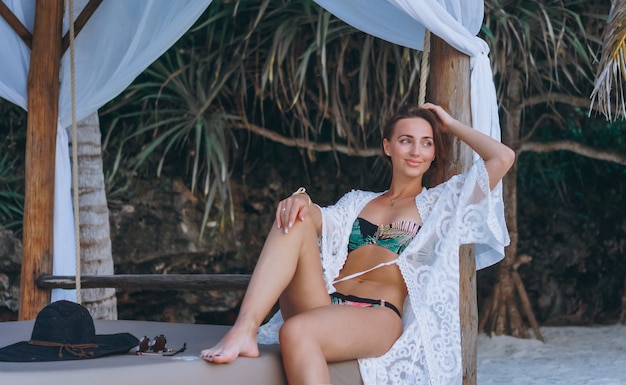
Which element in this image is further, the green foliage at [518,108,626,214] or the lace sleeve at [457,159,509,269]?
the green foliage at [518,108,626,214]

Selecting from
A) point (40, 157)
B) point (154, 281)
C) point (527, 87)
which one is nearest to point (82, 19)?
point (40, 157)

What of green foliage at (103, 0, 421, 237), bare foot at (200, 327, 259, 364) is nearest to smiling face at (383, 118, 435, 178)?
bare foot at (200, 327, 259, 364)

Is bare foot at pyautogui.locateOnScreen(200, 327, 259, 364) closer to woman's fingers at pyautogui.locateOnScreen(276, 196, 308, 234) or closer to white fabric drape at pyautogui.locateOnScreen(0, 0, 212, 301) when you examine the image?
woman's fingers at pyautogui.locateOnScreen(276, 196, 308, 234)

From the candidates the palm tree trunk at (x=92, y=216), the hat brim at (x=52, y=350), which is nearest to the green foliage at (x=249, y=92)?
the palm tree trunk at (x=92, y=216)

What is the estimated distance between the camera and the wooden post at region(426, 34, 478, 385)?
3270mm

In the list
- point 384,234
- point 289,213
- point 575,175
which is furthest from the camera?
point 575,175

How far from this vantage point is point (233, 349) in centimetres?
260

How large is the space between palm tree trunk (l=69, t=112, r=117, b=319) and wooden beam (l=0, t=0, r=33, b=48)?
579 millimetres

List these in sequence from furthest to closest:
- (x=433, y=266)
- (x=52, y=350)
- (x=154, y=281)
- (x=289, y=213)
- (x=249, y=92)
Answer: (x=249, y=92)
(x=154, y=281)
(x=433, y=266)
(x=289, y=213)
(x=52, y=350)

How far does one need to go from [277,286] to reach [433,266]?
56 cm

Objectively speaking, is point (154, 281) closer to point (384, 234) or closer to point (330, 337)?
point (384, 234)

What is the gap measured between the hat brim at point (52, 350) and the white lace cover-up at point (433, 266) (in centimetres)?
48

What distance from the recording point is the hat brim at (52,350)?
8.79 feet

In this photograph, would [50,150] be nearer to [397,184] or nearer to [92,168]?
[92,168]
